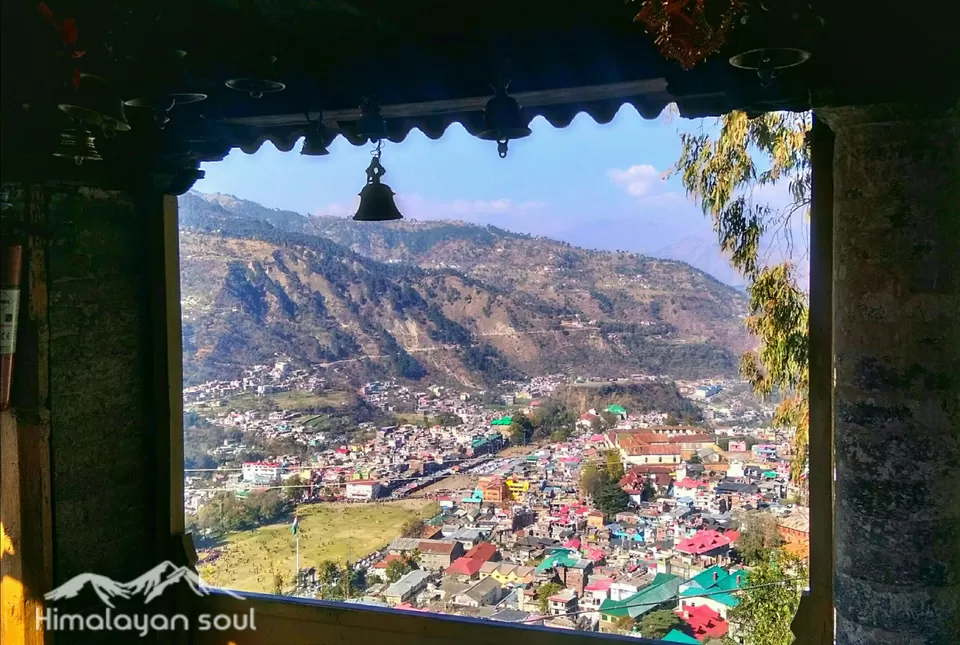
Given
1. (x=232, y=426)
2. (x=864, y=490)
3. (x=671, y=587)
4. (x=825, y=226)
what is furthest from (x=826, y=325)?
(x=232, y=426)

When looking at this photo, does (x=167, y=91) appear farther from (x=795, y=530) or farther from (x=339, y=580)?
(x=795, y=530)

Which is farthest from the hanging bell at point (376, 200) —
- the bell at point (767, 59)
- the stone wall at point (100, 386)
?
the bell at point (767, 59)

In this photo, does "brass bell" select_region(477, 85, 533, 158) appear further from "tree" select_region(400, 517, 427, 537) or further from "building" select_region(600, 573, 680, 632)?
"tree" select_region(400, 517, 427, 537)

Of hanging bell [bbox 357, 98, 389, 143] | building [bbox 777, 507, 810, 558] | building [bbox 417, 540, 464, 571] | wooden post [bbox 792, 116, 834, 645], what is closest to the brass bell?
hanging bell [bbox 357, 98, 389, 143]

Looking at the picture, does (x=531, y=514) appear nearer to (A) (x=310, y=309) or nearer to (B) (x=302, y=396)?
(B) (x=302, y=396)

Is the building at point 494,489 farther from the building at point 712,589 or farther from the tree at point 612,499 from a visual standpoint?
the building at point 712,589

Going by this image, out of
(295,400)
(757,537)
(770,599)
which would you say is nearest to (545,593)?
(757,537)
